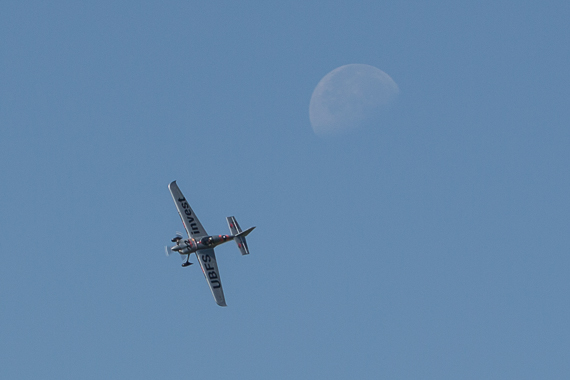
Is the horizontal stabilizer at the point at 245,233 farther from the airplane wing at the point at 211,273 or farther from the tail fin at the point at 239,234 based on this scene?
the airplane wing at the point at 211,273

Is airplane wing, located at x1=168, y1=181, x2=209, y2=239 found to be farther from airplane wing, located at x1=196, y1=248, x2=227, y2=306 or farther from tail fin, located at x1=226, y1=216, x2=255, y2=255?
tail fin, located at x1=226, y1=216, x2=255, y2=255

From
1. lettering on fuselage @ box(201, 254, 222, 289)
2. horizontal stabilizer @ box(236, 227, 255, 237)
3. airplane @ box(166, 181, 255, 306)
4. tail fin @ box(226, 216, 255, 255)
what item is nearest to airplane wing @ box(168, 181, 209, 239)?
airplane @ box(166, 181, 255, 306)

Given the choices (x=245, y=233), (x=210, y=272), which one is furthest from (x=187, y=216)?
(x=245, y=233)

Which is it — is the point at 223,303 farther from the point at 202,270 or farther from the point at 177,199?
the point at 177,199

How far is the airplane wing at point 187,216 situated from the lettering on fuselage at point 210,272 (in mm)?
3558

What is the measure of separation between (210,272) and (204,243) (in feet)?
15.3

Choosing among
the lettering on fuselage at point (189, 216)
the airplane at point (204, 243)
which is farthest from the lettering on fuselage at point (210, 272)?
the lettering on fuselage at point (189, 216)

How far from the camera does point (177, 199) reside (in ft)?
405

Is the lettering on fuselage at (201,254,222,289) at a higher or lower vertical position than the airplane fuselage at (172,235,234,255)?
lower

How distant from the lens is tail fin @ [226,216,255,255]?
117312mm

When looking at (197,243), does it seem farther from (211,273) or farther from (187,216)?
(211,273)

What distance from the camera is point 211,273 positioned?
396 feet

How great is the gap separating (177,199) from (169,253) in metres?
9.31

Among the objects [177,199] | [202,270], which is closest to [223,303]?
[202,270]
